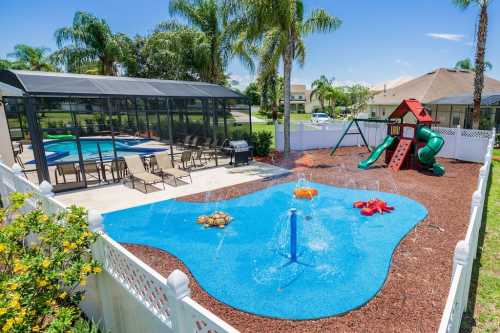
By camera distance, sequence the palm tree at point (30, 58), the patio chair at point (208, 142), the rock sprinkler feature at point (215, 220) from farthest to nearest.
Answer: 1. the palm tree at point (30, 58)
2. the patio chair at point (208, 142)
3. the rock sprinkler feature at point (215, 220)

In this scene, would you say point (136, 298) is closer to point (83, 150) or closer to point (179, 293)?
point (179, 293)

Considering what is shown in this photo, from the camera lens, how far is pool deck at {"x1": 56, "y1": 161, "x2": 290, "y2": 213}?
9.12 meters

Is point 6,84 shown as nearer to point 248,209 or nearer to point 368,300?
point 248,209

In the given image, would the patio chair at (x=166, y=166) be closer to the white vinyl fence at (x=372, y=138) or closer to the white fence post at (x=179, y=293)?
the white vinyl fence at (x=372, y=138)

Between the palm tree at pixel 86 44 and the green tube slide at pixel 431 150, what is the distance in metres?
22.5

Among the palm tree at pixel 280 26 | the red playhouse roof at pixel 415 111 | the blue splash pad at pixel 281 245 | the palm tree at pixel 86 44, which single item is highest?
the palm tree at pixel 86 44

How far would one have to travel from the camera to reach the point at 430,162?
12.3 metres

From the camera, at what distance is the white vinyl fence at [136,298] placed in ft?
8.25

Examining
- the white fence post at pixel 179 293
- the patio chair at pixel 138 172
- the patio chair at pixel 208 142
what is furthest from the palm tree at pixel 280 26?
the white fence post at pixel 179 293

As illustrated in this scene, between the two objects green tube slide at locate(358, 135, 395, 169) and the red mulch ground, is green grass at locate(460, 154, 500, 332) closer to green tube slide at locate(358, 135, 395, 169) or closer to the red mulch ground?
the red mulch ground

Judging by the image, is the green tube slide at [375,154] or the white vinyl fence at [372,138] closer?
the green tube slide at [375,154]

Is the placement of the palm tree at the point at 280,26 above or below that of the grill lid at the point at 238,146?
above

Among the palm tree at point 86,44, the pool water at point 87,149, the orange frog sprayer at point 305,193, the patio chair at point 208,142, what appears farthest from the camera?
the palm tree at point 86,44

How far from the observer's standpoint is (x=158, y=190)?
Result: 10438 mm
